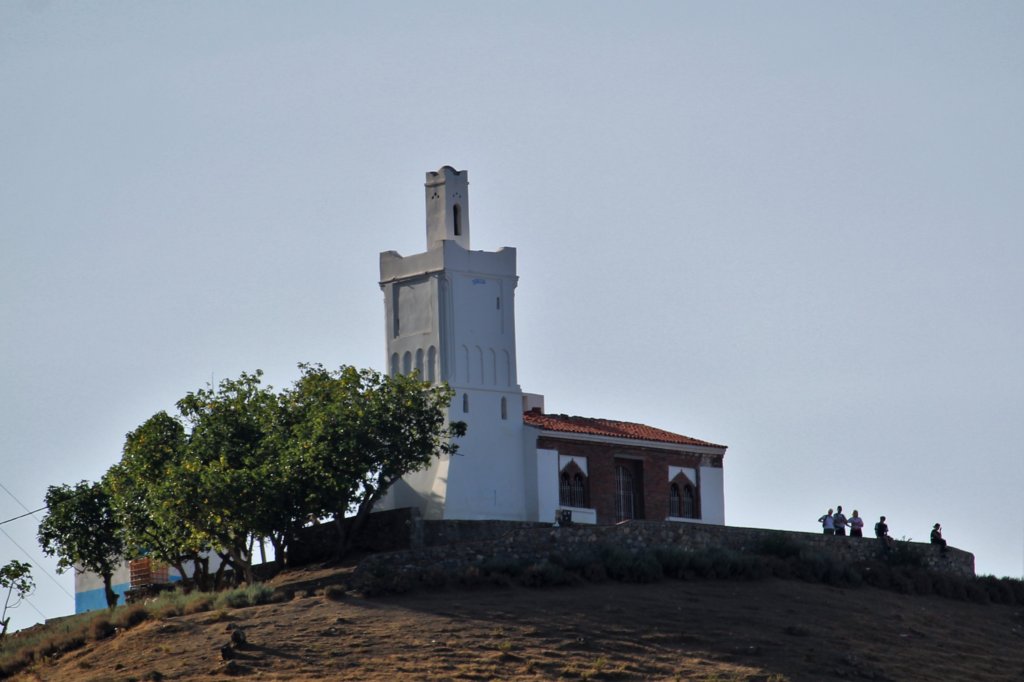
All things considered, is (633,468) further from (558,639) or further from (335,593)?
(558,639)

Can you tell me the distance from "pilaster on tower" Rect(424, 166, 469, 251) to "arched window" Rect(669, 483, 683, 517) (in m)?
11.1

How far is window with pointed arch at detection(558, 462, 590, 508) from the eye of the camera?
217ft

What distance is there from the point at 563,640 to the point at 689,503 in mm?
18445

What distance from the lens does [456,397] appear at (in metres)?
64.4

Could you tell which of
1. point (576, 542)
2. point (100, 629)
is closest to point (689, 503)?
A: point (576, 542)

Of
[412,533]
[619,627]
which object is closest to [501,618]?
[619,627]

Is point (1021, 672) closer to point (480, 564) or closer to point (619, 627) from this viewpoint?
point (619, 627)

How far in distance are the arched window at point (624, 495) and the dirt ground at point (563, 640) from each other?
923cm

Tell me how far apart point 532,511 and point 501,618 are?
12.0 m

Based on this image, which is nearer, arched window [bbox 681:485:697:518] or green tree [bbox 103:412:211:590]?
green tree [bbox 103:412:211:590]

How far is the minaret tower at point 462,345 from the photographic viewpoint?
210 ft

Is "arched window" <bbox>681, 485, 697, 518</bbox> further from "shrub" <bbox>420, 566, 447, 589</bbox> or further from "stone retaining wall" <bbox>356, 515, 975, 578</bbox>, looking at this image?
"shrub" <bbox>420, 566, 447, 589</bbox>

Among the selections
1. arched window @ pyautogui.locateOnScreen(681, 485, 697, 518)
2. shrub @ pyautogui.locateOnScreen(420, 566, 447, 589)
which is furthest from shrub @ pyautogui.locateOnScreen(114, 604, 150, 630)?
arched window @ pyautogui.locateOnScreen(681, 485, 697, 518)

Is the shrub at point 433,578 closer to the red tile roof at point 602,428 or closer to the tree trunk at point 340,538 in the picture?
the tree trunk at point 340,538
